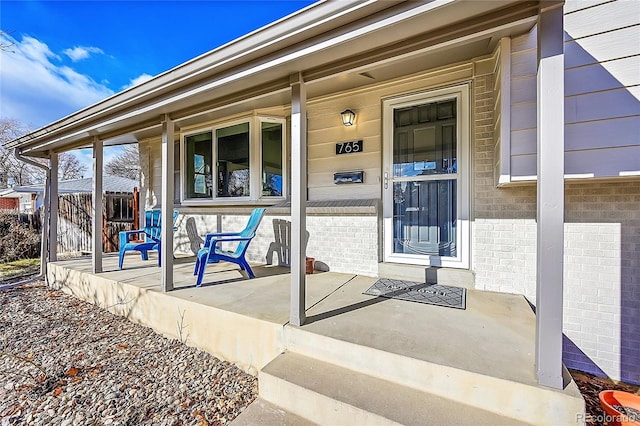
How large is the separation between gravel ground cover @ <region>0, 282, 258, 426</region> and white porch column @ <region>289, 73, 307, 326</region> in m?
0.79

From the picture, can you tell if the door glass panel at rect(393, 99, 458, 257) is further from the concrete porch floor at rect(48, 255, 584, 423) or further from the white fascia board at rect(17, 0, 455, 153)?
the white fascia board at rect(17, 0, 455, 153)

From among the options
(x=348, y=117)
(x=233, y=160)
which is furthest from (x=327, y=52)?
(x=233, y=160)

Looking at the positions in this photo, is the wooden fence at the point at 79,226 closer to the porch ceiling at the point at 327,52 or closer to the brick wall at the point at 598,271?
the porch ceiling at the point at 327,52

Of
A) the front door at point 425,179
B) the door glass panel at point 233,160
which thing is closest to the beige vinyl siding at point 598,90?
the front door at point 425,179

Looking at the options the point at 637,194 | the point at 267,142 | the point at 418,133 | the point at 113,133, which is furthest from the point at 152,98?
the point at 637,194

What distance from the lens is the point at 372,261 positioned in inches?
150

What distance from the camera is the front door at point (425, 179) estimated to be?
337 cm

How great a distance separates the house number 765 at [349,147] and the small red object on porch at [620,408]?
3.19 m

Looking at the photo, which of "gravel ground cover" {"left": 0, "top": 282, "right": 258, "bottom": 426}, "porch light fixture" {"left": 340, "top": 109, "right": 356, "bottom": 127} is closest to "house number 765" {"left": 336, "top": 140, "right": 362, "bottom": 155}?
"porch light fixture" {"left": 340, "top": 109, "right": 356, "bottom": 127}

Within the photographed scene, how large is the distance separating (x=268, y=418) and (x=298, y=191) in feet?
5.14

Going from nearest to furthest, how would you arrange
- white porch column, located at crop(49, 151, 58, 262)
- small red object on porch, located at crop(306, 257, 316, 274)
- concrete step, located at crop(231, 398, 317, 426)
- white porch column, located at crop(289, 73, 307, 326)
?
concrete step, located at crop(231, 398, 317, 426) → white porch column, located at crop(289, 73, 307, 326) → small red object on porch, located at crop(306, 257, 316, 274) → white porch column, located at crop(49, 151, 58, 262)

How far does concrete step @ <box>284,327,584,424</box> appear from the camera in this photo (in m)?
1.47

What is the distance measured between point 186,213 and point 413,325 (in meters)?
4.95

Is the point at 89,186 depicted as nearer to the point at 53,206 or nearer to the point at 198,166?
the point at 53,206
